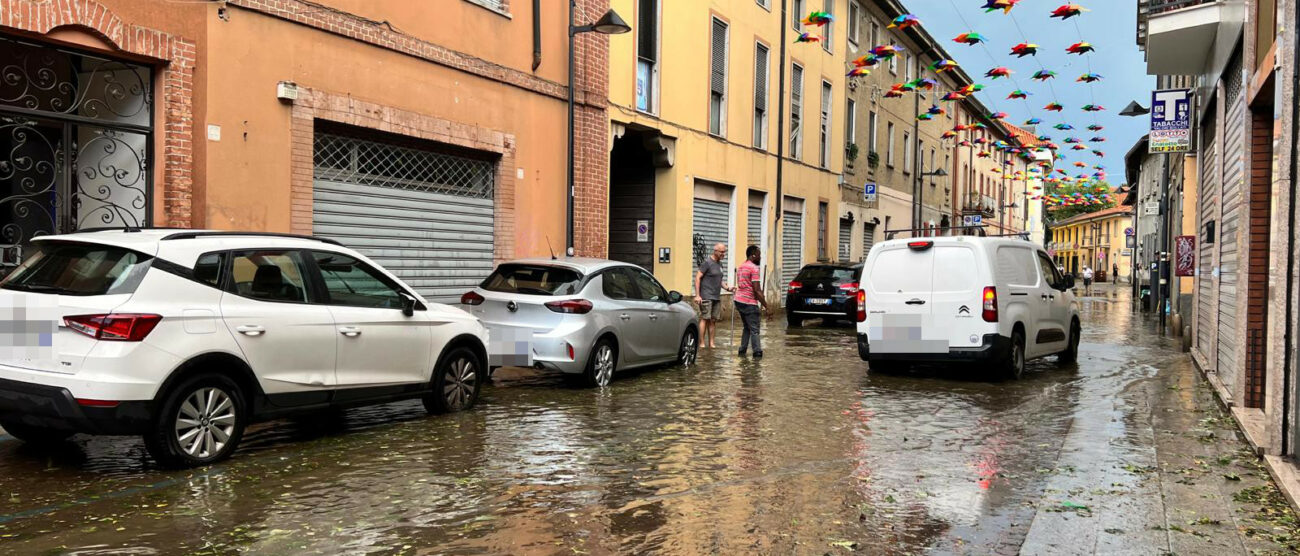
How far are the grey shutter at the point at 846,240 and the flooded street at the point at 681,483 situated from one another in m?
23.0

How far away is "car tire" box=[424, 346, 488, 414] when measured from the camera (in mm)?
8398

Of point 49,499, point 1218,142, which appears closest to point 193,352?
point 49,499

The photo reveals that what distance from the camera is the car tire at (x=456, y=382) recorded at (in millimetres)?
8398

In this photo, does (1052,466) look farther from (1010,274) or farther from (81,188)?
(81,188)

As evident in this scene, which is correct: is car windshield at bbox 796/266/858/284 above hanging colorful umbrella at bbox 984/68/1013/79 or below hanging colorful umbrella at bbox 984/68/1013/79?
below

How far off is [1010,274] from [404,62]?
852cm

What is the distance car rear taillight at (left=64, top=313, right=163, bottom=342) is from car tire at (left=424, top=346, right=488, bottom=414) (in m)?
2.90

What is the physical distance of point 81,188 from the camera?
9617 mm

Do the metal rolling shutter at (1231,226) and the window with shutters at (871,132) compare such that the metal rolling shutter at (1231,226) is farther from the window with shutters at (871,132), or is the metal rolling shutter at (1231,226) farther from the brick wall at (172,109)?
the window with shutters at (871,132)

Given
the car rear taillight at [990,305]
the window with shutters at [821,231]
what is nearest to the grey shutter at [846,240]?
the window with shutters at [821,231]

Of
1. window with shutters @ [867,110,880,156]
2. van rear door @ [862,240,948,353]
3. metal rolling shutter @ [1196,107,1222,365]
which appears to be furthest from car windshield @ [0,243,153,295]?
window with shutters @ [867,110,880,156]

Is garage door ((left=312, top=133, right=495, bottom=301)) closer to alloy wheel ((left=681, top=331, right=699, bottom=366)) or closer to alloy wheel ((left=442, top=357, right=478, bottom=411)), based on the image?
alloy wheel ((left=681, top=331, right=699, bottom=366))

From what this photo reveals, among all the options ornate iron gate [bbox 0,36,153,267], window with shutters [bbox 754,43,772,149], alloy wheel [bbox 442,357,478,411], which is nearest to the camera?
alloy wheel [bbox 442,357,478,411]

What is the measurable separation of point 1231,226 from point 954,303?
3.01m
